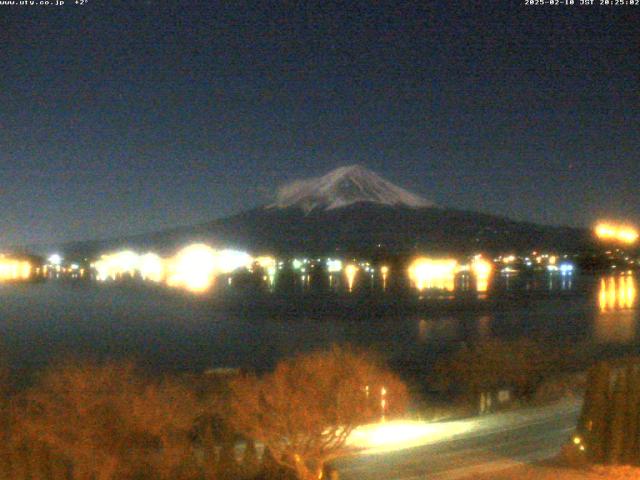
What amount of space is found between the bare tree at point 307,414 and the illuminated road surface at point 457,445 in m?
0.69

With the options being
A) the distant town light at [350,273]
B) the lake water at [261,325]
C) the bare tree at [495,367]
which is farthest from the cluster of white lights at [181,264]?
the bare tree at [495,367]

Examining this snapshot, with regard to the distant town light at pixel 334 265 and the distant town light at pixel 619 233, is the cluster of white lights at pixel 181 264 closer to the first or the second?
the distant town light at pixel 334 265

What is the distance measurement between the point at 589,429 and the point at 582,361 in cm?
1266

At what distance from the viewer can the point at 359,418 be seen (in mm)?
6602

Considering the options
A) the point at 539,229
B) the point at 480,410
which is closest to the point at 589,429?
the point at 480,410

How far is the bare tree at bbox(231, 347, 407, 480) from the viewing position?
21.2 feet

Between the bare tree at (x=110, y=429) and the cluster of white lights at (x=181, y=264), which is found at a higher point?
the cluster of white lights at (x=181, y=264)

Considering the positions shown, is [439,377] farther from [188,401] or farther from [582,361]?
[188,401]

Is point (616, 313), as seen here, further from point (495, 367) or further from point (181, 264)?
point (181, 264)

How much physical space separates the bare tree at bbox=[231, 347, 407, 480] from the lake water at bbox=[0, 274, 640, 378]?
1192cm

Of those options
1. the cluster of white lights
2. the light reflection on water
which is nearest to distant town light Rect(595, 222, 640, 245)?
the light reflection on water

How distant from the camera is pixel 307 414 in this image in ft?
21.1

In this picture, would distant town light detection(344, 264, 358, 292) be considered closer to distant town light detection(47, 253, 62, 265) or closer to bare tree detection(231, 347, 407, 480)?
distant town light detection(47, 253, 62, 265)

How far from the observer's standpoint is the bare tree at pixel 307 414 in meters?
6.46
